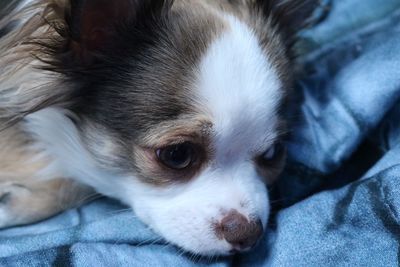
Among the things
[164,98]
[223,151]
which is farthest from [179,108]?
[223,151]

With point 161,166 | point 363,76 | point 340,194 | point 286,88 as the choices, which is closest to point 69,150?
point 161,166

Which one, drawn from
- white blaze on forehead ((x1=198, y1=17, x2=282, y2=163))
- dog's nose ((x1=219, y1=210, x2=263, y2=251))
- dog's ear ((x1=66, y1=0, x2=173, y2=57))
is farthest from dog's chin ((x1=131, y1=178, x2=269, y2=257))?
dog's ear ((x1=66, y1=0, x2=173, y2=57))

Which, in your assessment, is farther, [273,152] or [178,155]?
[273,152]

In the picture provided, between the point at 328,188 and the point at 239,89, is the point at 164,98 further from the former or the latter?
the point at 328,188

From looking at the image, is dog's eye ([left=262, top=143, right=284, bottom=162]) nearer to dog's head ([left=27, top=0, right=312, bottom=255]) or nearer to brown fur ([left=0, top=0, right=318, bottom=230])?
dog's head ([left=27, top=0, right=312, bottom=255])

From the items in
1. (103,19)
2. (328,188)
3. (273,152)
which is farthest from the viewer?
(328,188)

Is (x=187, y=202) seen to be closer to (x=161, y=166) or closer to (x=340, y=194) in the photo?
(x=161, y=166)
